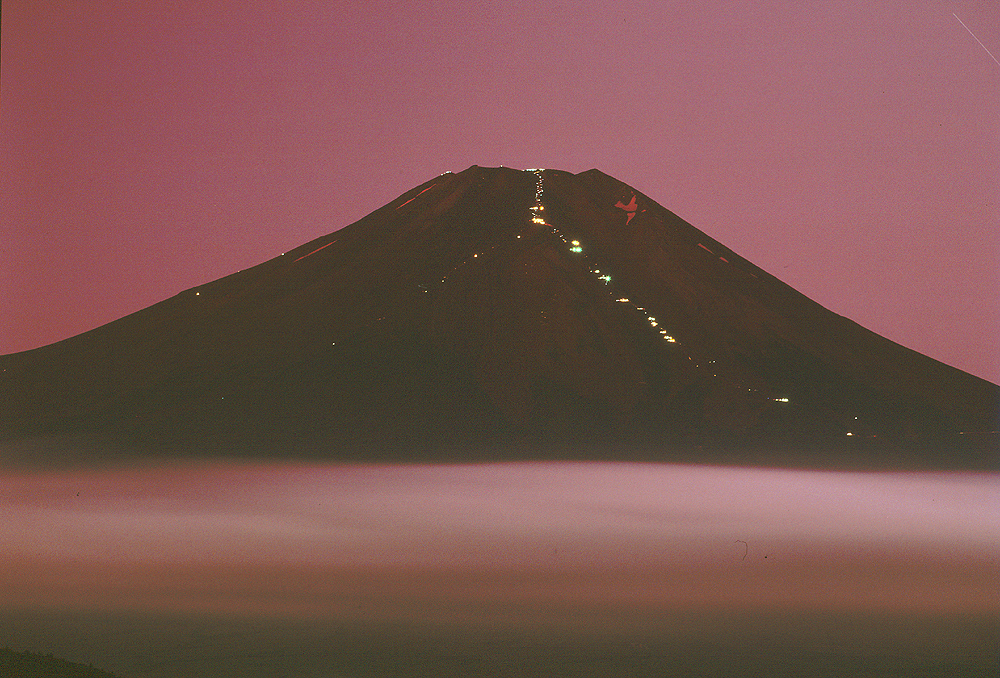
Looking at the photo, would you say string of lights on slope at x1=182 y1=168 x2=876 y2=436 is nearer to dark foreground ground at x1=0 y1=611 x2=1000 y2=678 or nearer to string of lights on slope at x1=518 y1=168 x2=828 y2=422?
string of lights on slope at x1=518 y1=168 x2=828 y2=422

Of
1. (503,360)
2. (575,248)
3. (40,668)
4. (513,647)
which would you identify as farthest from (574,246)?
(40,668)

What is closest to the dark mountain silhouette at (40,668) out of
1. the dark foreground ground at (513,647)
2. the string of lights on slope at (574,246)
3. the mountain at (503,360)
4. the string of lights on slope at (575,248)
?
the dark foreground ground at (513,647)

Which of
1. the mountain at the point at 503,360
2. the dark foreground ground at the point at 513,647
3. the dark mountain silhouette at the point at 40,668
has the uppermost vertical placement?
the mountain at the point at 503,360

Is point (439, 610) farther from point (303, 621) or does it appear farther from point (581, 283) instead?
point (581, 283)

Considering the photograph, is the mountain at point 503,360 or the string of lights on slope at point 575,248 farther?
the string of lights on slope at point 575,248

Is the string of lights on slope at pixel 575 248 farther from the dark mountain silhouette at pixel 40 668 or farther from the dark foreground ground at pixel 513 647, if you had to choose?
the dark mountain silhouette at pixel 40 668

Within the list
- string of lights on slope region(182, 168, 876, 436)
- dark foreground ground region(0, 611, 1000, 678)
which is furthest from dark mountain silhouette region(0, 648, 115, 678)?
string of lights on slope region(182, 168, 876, 436)

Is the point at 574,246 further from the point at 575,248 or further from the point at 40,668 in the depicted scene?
the point at 40,668
